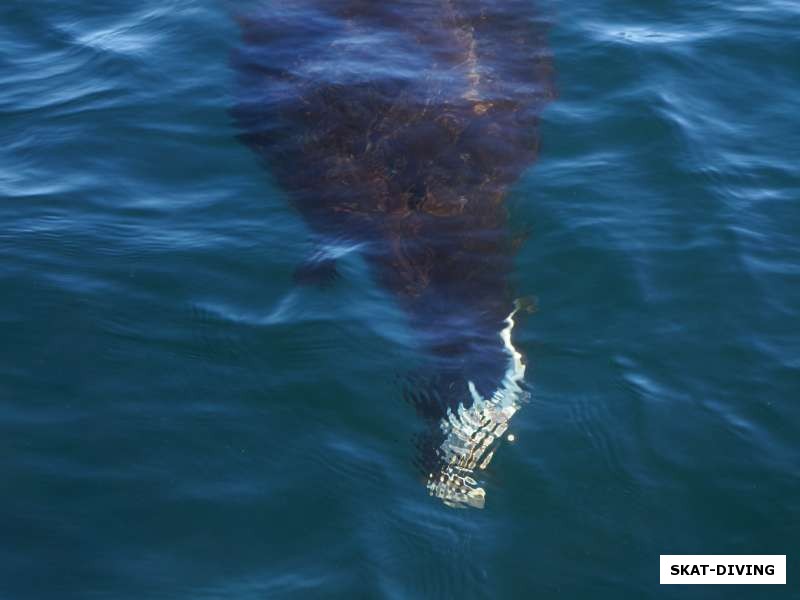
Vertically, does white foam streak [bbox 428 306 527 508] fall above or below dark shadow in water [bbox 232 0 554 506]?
below

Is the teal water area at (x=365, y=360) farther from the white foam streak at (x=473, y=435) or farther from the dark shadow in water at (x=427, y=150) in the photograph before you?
the dark shadow in water at (x=427, y=150)

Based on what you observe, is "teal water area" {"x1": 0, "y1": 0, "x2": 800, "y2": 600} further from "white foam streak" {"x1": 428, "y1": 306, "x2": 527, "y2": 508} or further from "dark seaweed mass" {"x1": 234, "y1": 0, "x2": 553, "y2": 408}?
"dark seaweed mass" {"x1": 234, "y1": 0, "x2": 553, "y2": 408}

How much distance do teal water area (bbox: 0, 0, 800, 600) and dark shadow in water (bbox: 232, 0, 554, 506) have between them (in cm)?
21

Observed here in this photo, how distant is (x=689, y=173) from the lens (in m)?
9.49

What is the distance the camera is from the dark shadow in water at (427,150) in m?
7.36

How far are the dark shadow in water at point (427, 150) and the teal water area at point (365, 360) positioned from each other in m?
0.21

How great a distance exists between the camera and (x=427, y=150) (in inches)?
364

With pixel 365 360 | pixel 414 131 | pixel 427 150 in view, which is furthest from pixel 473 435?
pixel 414 131

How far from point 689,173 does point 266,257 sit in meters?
4.05

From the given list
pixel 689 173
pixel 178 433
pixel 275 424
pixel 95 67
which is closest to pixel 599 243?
pixel 689 173

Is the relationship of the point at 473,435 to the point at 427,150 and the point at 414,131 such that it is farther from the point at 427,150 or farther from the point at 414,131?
the point at 414,131

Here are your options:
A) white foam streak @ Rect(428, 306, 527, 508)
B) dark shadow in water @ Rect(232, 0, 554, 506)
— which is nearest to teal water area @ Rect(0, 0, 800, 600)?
white foam streak @ Rect(428, 306, 527, 508)

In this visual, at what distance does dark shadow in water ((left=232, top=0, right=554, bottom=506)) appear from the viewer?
7359 mm

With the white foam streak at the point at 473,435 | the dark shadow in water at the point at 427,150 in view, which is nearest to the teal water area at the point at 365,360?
the white foam streak at the point at 473,435
